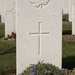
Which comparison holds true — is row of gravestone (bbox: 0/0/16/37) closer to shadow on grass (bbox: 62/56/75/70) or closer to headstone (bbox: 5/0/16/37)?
headstone (bbox: 5/0/16/37)

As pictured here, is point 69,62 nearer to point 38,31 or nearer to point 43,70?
point 38,31

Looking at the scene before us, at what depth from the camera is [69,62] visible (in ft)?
28.8

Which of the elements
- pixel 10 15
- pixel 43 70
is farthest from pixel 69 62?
pixel 10 15

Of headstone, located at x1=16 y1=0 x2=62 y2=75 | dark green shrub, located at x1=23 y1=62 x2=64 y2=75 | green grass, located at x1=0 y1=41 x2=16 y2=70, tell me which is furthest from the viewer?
green grass, located at x1=0 y1=41 x2=16 y2=70

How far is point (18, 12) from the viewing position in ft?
22.3

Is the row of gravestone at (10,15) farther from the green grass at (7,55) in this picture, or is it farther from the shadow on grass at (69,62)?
the shadow on grass at (69,62)

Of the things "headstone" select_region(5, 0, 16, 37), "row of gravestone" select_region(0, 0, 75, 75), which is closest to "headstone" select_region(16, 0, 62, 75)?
"row of gravestone" select_region(0, 0, 75, 75)

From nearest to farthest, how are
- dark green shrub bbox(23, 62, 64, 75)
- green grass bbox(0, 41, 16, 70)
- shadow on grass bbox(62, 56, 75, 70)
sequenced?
1. dark green shrub bbox(23, 62, 64, 75)
2. shadow on grass bbox(62, 56, 75, 70)
3. green grass bbox(0, 41, 16, 70)

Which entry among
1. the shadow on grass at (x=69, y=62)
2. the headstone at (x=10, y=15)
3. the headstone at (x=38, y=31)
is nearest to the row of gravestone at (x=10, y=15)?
the headstone at (x=10, y=15)

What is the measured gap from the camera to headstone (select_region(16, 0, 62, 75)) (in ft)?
22.4

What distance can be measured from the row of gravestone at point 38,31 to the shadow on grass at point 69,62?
1.30 meters

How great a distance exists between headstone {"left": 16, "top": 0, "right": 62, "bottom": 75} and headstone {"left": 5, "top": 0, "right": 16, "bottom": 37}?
6785 millimetres

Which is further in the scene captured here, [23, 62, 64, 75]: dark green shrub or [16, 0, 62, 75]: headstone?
[16, 0, 62, 75]: headstone

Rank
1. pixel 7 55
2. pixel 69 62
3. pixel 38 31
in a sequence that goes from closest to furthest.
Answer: pixel 38 31 < pixel 69 62 < pixel 7 55
